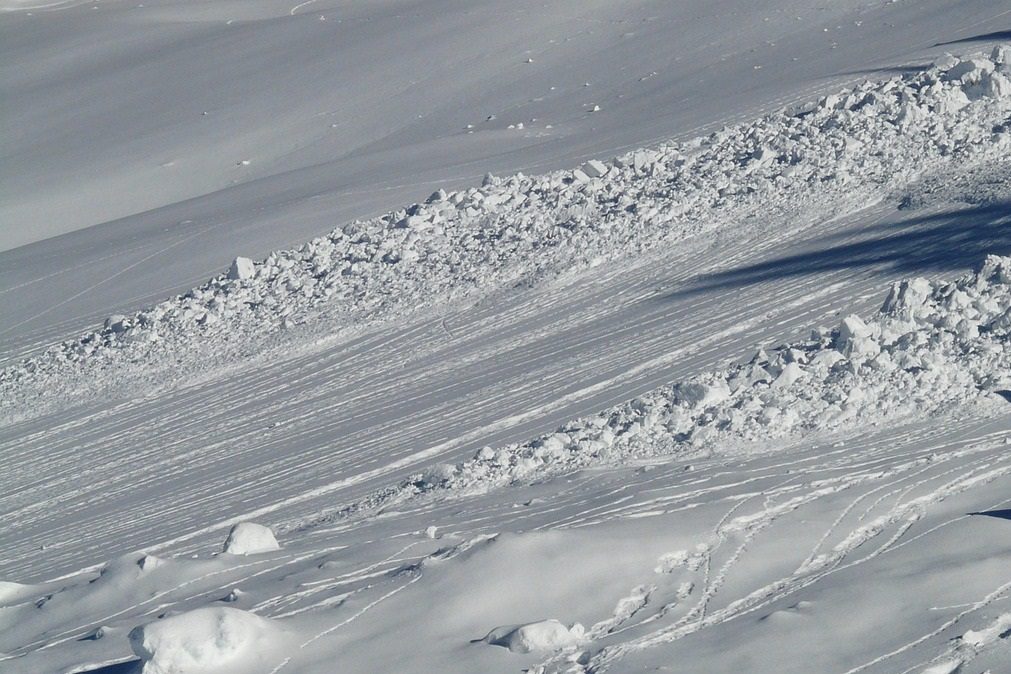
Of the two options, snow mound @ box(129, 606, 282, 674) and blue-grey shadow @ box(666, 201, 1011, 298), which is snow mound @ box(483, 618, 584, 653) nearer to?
snow mound @ box(129, 606, 282, 674)

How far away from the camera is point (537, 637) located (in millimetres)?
4707

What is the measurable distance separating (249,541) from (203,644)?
176 centimetres

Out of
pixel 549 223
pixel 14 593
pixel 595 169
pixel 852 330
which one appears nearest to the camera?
pixel 14 593

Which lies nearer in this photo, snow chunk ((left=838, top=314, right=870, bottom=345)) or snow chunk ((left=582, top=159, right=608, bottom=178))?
snow chunk ((left=838, top=314, right=870, bottom=345))

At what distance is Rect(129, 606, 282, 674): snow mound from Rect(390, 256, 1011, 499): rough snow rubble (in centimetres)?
257

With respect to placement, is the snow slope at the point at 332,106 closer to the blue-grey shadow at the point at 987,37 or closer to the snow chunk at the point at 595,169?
the blue-grey shadow at the point at 987,37

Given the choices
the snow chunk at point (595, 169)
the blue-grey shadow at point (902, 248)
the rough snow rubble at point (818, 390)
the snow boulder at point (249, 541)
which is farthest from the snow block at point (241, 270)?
the snow boulder at point (249, 541)

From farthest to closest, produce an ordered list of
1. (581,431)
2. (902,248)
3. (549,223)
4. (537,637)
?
1. (549,223)
2. (902,248)
3. (581,431)
4. (537,637)

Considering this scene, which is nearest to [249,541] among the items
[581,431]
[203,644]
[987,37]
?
[203,644]

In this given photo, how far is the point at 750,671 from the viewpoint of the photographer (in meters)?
4.30

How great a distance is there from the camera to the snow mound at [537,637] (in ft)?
15.4

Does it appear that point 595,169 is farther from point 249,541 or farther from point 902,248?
point 249,541

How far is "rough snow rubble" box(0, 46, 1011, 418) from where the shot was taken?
10711 mm

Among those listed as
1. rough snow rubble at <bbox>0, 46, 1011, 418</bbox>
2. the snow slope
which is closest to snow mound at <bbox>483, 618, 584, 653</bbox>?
rough snow rubble at <bbox>0, 46, 1011, 418</bbox>
